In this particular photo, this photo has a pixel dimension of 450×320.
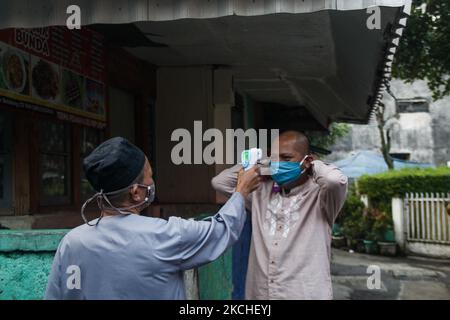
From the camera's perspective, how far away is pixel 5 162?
159 inches

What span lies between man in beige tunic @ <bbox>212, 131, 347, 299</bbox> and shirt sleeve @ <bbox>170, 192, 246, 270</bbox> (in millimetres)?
630

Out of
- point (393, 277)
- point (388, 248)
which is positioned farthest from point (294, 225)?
point (388, 248)

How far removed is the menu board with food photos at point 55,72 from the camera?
3807 mm

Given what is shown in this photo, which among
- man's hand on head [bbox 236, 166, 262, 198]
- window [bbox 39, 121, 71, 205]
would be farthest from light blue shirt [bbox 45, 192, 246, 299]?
window [bbox 39, 121, 71, 205]

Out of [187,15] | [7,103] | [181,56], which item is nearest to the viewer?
[187,15]

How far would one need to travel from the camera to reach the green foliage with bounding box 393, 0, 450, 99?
27.0 ft

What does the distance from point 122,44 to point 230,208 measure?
3.51 m

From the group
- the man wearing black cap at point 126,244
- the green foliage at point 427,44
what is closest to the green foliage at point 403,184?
the green foliage at point 427,44

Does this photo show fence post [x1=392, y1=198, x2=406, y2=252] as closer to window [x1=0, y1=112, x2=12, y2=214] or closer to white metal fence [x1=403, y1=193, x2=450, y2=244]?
white metal fence [x1=403, y1=193, x2=450, y2=244]

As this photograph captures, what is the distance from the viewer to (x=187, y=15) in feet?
10.2

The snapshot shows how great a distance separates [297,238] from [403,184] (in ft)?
33.4
